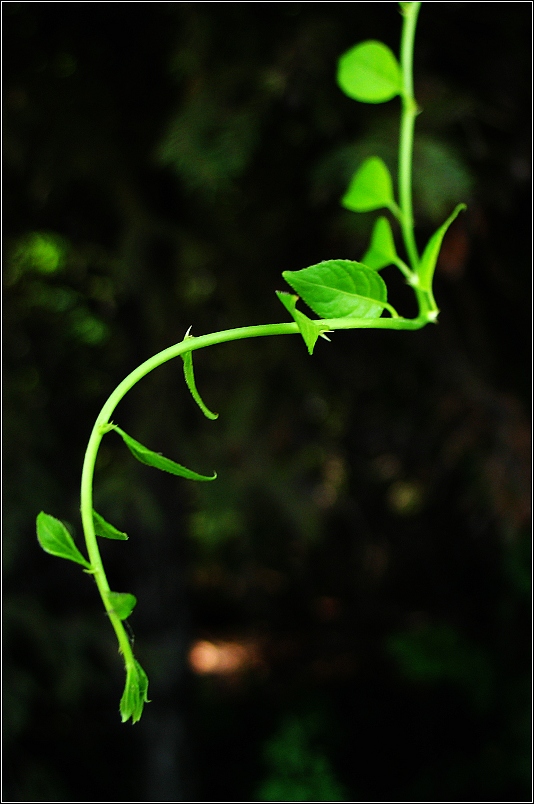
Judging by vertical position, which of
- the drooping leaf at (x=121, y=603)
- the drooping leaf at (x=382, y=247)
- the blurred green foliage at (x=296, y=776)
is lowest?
the blurred green foliage at (x=296, y=776)

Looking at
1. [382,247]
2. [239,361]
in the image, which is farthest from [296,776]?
[382,247]

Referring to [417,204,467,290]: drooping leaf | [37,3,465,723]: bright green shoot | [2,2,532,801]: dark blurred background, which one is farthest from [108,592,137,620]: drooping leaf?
[2,2,532,801]: dark blurred background

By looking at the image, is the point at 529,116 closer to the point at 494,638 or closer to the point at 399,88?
the point at 399,88

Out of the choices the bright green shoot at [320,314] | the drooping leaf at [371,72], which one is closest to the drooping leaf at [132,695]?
the bright green shoot at [320,314]

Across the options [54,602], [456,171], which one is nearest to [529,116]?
[456,171]

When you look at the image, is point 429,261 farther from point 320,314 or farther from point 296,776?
point 296,776

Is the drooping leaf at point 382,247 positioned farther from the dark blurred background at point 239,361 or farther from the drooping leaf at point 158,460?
the dark blurred background at point 239,361

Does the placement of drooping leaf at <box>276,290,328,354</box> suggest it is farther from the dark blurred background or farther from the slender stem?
the dark blurred background
